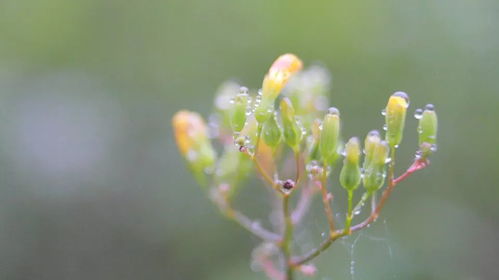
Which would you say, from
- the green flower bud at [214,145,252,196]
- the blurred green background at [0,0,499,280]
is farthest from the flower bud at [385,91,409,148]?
the blurred green background at [0,0,499,280]

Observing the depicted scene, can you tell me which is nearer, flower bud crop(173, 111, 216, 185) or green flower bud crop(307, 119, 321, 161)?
green flower bud crop(307, 119, 321, 161)

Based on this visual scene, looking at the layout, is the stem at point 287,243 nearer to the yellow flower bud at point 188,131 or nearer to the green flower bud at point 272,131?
the green flower bud at point 272,131

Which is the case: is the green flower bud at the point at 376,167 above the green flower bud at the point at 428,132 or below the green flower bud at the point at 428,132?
below

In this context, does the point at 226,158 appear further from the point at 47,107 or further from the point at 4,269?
the point at 47,107

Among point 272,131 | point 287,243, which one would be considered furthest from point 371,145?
point 287,243

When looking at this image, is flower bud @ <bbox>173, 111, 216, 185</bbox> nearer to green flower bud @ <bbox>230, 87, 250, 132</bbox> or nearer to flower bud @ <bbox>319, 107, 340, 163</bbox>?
green flower bud @ <bbox>230, 87, 250, 132</bbox>

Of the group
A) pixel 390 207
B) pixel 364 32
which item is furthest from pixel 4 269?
pixel 364 32

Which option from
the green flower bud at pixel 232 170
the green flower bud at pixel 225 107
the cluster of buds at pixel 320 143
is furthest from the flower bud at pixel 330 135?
the green flower bud at pixel 225 107
